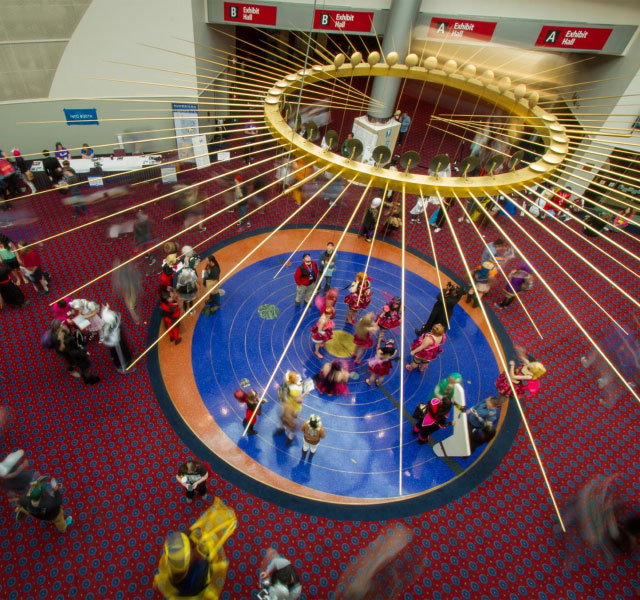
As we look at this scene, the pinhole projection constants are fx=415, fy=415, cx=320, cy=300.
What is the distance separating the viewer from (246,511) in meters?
7.62

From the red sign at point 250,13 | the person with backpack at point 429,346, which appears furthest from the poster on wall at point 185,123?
the person with backpack at point 429,346

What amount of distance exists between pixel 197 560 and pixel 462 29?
Result: 57.7 feet

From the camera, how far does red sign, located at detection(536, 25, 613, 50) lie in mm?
14727

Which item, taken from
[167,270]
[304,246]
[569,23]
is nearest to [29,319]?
[167,270]

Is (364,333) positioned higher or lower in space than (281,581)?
higher

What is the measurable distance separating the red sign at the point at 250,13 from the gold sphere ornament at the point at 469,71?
34.7 feet

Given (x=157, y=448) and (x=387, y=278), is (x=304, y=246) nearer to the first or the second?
(x=387, y=278)

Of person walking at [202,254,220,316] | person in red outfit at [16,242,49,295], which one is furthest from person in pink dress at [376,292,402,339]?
person in red outfit at [16,242,49,295]

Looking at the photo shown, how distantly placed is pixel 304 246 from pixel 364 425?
250 inches

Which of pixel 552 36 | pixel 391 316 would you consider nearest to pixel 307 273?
pixel 391 316

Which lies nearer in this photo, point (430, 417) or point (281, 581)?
point (281, 581)

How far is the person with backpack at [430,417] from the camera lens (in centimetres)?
818

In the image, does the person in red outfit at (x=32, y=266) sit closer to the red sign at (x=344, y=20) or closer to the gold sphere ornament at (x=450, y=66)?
the gold sphere ornament at (x=450, y=66)

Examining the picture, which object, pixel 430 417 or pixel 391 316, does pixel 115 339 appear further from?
pixel 430 417
